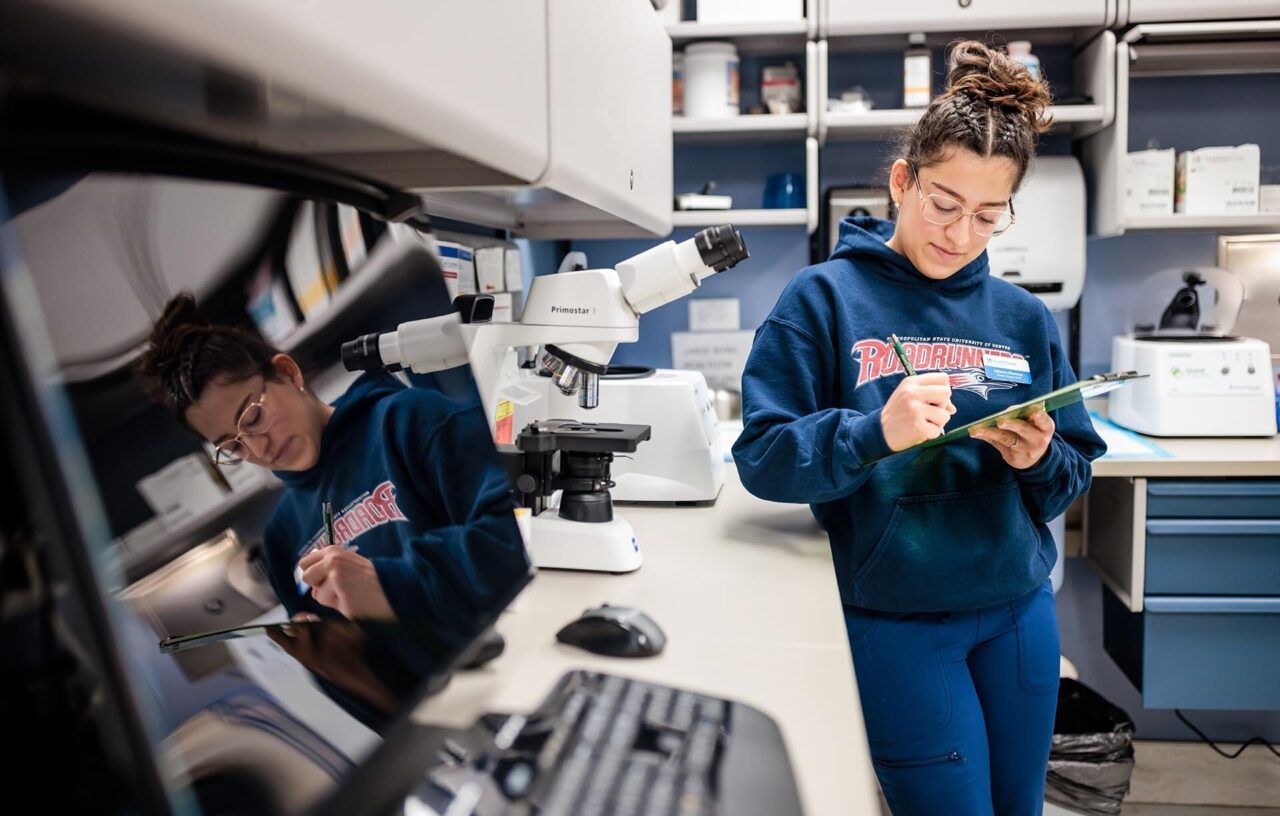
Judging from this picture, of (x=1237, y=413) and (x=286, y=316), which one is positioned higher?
(x=286, y=316)

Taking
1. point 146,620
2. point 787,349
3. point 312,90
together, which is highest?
point 312,90

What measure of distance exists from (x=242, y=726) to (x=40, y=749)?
310mm

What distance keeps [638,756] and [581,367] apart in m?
0.82

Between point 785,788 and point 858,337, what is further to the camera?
point 858,337

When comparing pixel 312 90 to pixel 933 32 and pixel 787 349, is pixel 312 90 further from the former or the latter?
pixel 933 32

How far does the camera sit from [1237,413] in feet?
7.97

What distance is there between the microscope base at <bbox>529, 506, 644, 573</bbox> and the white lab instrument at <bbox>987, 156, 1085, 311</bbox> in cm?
177

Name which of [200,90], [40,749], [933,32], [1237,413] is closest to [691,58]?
[933,32]

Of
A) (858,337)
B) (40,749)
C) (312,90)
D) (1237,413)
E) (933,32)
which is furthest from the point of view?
(933,32)

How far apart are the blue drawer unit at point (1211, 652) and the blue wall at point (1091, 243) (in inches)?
24.3

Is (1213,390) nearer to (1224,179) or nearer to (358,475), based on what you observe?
(1224,179)

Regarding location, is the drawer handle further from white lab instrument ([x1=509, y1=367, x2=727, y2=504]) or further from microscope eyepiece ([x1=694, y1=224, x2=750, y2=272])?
microscope eyepiece ([x1=694, y1=224, x2=750, y2=272])

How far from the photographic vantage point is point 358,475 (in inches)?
31.3

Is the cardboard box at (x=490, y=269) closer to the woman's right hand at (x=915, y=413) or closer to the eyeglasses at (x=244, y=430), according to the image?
the woman's right hand at (x=915, y=413)
